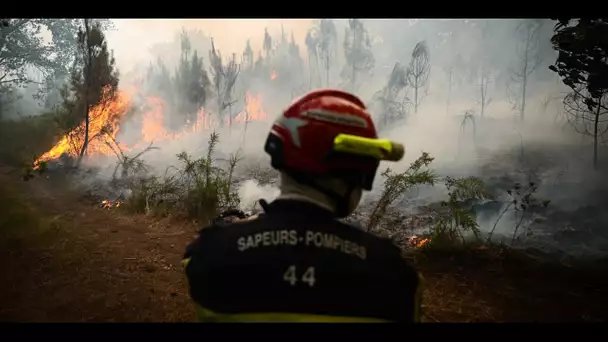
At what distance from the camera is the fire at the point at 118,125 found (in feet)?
11.0

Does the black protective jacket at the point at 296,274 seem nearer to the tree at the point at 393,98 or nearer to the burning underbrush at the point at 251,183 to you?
the burning underbrush at the point at 251,183

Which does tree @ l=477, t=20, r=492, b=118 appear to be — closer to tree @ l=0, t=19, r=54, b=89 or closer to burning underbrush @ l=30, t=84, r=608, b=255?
burning underbrush @ l=30, t=84, r=608, b=255

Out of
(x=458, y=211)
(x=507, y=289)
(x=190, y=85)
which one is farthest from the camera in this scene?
(x=190, y=85)

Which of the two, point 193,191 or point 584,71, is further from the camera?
point 193,191

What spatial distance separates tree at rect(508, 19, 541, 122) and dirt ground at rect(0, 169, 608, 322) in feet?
3.91

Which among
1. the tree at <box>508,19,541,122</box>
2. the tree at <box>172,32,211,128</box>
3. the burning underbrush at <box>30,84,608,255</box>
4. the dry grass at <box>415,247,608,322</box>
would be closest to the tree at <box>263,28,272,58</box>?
the burning underbrush at <box>30,84,608,255</box>

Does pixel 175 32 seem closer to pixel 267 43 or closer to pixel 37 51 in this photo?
pixel 267 43

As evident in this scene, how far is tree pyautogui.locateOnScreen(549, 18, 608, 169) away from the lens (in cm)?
292

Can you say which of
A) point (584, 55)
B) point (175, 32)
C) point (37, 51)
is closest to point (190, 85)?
Answer: point (175, 32)

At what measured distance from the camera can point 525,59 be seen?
306cm

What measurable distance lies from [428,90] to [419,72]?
162 millimetres

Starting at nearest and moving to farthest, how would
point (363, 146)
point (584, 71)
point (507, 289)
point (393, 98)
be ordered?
1. point (363, 146)
2. point (507, 289)
3. point (584, 71)
4. point (393, 98)

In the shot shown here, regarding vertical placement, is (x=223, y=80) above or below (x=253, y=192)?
above

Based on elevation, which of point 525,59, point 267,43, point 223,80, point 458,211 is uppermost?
point 267,43
